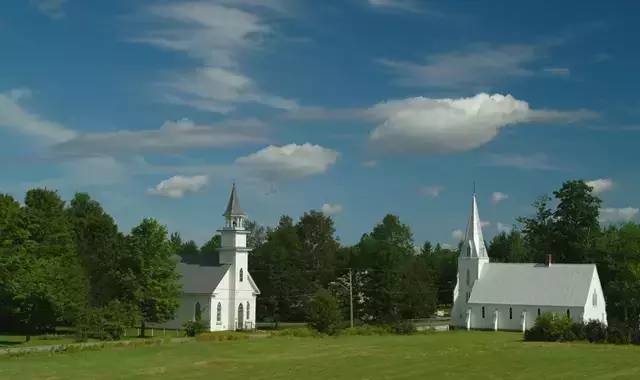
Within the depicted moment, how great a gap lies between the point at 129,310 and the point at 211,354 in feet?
56.2

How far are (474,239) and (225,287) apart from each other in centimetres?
2457

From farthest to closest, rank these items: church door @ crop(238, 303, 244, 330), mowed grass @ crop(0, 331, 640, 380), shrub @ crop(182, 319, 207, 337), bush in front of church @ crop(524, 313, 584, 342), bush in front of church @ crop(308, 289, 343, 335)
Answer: church door @ crop(238, 303, 244, 330), shrub @ crop(182, 319, 207, 337), bush in front of church @ crop(308, 289, 343, 335), bush in front of church @ crop(524, 313, 584, 342), mowed grass @ crop(0, 331, 640, 380)

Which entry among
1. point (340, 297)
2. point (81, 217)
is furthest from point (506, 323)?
point (81, 217)

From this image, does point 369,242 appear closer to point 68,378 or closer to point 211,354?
point 211,354

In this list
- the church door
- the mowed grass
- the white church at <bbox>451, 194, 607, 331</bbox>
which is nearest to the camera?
the mowed grass

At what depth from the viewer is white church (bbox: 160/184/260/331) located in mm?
74812

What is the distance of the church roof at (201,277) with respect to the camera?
74.8m

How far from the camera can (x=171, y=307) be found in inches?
2552

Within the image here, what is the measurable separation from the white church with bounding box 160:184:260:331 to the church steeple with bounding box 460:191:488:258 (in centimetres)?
2092

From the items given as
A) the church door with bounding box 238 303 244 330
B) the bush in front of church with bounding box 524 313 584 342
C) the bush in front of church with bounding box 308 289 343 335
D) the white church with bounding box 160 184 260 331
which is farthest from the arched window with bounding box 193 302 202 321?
the bush in front of church with bounding box 524 313 584 342

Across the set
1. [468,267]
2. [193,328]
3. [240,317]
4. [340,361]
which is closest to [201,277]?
[240,317]

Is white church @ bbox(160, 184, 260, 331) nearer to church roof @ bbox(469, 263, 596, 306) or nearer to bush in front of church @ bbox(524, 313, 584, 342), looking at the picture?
church roof @ bbox(469, 263, 596, 306)

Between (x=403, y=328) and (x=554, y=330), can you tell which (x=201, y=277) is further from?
(x=554, y=330)

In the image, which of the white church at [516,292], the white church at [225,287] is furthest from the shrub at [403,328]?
the white church at [225,287]
